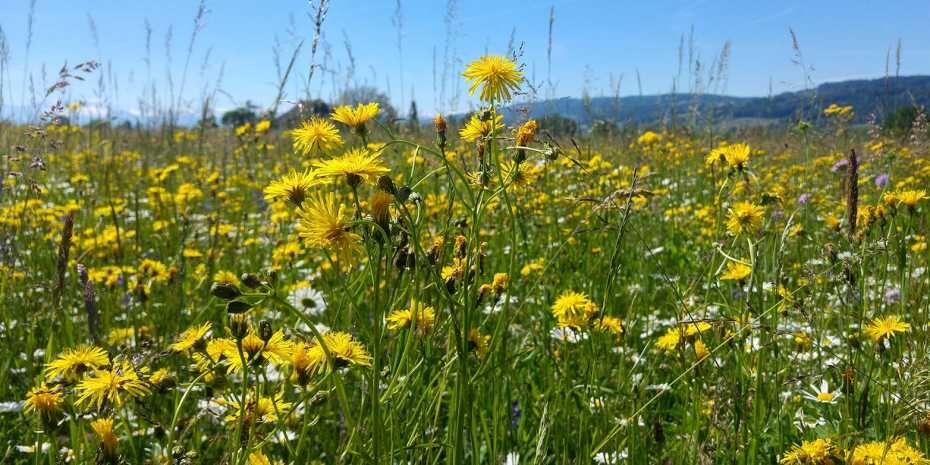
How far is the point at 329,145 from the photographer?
3.72 feet

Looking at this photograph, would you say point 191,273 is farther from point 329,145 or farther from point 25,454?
point 329,145

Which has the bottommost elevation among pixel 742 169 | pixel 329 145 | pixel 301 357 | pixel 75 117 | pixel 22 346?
pixel 22 346

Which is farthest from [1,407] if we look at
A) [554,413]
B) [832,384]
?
[832,384]

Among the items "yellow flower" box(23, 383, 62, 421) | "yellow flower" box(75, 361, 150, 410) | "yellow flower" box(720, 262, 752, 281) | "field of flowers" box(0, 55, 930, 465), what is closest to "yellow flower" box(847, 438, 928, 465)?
"field of flowers" box(0, 55, 930, 465)

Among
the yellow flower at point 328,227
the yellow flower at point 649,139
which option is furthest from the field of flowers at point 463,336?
the yellow flower at point 649,139

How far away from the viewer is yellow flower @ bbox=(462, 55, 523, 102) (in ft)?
3.62

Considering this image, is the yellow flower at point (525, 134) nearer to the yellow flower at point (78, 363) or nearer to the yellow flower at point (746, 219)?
the yellow flower at point (746, 219)

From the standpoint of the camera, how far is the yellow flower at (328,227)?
0.83 meters

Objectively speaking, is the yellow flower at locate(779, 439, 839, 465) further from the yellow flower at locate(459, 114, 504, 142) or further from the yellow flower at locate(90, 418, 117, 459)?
the yellow flower at locate(90, 418, 117, 459)

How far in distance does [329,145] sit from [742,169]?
1.18 metres

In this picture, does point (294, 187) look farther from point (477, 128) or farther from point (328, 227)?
point (477, 128)

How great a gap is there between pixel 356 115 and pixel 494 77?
0.26 metres

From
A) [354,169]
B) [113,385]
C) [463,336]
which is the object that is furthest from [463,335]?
[113,385]

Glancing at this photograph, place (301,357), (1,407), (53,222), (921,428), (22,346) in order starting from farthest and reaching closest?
(53,222) → (22,346) → (1,407) → (921,428) → (301,357)
